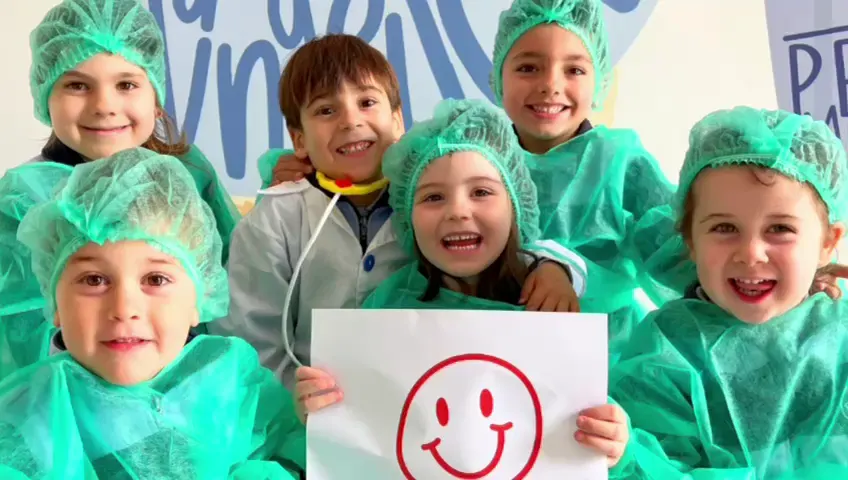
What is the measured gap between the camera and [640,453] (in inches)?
38.1

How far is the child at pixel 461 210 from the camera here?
1.11m

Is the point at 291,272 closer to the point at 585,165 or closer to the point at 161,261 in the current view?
the point at 161,261

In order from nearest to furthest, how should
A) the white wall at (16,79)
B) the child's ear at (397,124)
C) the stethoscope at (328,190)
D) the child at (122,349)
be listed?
the child at (122,349)
the stethoscope at (328,190)
the child's ear at (397,124)
the white wall at (16,79)

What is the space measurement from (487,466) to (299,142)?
2.24ft

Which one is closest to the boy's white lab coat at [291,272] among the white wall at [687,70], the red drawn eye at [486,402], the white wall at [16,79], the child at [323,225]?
the child at [323,225]

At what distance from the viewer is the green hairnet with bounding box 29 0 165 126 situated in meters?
1.29

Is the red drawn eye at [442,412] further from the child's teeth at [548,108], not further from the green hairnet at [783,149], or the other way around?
the child's teeth at [548,108]

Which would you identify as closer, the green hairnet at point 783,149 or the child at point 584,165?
the green hairnet at point 783,149

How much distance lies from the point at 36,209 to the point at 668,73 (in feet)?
5.69

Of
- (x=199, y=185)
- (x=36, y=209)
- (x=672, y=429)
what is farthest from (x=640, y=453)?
(x=199, y=185)

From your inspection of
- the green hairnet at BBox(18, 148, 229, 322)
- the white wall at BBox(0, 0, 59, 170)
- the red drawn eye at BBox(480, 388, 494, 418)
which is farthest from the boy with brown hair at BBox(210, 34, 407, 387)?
the white wall at BBox(0, 0, 59, 170)

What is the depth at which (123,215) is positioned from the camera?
2.96 feet

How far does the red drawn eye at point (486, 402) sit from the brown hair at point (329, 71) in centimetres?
58

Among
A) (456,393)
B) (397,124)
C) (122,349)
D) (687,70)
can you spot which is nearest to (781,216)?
(456,393)
